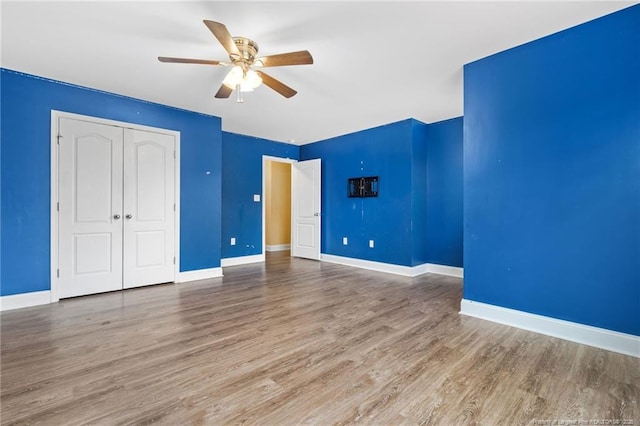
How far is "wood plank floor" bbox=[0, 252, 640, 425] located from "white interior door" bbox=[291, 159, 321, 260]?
3077 mm

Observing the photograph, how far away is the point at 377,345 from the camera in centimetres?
232

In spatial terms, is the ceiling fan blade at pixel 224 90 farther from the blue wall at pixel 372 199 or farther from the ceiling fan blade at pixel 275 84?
the blue wall at pixel 372 199

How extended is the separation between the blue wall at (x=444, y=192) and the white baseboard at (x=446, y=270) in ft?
0.21

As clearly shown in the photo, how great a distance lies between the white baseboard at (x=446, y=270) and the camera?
4.73m

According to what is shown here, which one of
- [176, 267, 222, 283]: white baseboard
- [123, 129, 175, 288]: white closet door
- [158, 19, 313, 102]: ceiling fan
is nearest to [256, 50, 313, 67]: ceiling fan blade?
[158, 19, 313, 102]: ceiling fan

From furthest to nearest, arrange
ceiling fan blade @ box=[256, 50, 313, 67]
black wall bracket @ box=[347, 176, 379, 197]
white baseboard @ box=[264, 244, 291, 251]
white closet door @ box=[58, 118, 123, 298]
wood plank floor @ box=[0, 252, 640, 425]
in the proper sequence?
white baseboard @ box=[264, 244, 291, 251], black wall bracket @ box=[347, 176, 379, 197], white closet door @ box=[58, 118, 123, 298], ceiling fan blade @ box=[256, 50, 313, 67], wood plank floor @ box=[0, 252, 640, 425]

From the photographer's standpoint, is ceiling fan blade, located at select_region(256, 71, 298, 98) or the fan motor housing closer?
the fan motor housing

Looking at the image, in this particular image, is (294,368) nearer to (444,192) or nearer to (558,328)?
(558,328)

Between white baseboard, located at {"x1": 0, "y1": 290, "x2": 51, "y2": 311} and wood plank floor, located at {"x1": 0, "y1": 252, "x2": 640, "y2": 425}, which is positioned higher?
white baseboard, located at {"x1": 0, "y1": 290, "x2": 51, "y2": 311}

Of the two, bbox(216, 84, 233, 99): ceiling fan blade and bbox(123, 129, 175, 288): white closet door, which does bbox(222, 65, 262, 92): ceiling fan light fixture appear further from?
bbox(123, 129, 175, 288): white closet door

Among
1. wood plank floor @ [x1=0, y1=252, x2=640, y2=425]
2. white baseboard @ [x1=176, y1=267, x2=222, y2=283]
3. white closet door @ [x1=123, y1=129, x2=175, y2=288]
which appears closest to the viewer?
wood plank floor @ [x1=0, y1=252, x2=640, y2=425]

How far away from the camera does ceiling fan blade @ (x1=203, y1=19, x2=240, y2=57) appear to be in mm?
1866

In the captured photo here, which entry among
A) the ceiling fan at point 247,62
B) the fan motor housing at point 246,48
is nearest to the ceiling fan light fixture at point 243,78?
the ceiling fan at point 247,62

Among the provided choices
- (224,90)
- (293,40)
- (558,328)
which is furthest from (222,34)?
(558,328)
